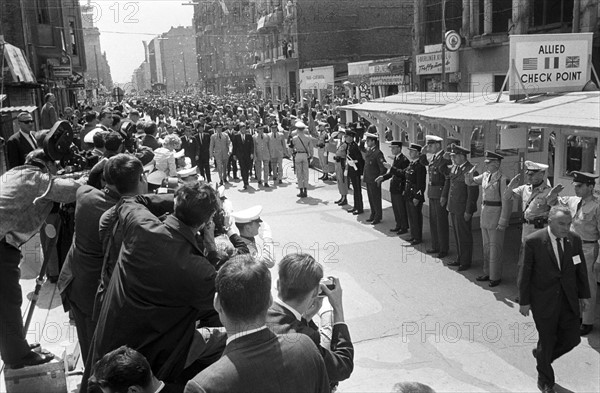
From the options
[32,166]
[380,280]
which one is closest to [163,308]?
[32,166]

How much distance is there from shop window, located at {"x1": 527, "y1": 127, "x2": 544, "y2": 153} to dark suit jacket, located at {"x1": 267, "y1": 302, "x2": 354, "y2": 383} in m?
8.79

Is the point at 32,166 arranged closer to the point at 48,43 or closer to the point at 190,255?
the point at 190,255

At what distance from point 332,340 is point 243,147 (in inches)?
562

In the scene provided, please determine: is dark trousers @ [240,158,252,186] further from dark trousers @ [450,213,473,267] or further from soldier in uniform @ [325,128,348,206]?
dark trousers @ [450,213,473,267]

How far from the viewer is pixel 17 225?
4.48m

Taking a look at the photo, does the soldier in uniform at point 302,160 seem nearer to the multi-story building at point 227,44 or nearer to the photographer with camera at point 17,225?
the photographer with camera at point 17,225

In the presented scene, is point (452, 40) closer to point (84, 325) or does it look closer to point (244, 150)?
point (244, 150)

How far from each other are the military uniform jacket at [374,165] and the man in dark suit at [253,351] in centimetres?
994

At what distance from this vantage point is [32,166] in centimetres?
477

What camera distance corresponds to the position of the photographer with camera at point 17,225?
176 inches

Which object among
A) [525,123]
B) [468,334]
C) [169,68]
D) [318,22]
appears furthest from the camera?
[169,68]

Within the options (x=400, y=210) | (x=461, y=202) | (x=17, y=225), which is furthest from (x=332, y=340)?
(x=400, y=210)

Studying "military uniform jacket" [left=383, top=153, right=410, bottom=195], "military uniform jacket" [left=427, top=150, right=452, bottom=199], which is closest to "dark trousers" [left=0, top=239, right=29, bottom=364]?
"military uniform jacket" [left=427, top=150, right=452, bottom=199]

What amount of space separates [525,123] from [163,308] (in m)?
6.15
